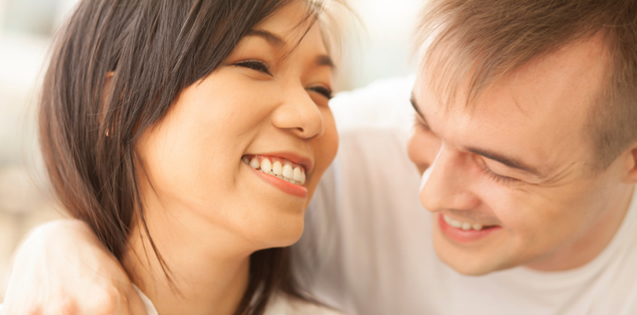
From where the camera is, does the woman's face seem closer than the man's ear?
Yes

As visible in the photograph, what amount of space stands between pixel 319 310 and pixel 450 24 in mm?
723

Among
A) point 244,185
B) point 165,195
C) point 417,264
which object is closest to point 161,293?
point 165,195

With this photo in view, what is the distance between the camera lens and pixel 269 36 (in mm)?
1022

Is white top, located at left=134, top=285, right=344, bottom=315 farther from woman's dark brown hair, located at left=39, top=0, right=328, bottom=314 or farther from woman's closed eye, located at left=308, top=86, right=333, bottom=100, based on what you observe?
woman's closed eye, located at left=308, top=86, right=333, bottom=100

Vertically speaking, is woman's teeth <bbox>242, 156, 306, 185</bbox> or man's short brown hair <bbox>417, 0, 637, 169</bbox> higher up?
man's short brown hair <bbox>417, 0, 637, 169</bbox>

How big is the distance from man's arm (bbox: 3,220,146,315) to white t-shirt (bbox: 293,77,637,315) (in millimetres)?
593

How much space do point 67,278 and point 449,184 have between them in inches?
30.6

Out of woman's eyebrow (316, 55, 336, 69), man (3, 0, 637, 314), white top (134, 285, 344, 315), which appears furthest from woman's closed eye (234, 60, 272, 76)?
white top (134, 285, 344, 315)

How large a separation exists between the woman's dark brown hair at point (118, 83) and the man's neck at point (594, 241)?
78 cm

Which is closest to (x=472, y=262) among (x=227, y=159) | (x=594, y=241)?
(x=594, y=241)

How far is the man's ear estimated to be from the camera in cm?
117

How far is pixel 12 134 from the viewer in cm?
235

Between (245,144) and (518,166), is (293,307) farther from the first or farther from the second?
(518,166)

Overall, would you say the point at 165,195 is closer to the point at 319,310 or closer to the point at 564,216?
the point at 319,310
